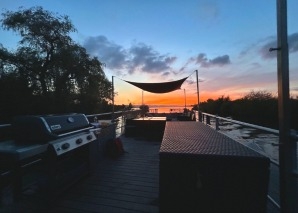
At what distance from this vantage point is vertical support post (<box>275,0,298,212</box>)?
1.87m

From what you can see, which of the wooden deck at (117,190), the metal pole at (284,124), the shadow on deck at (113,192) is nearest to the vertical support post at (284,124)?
the metal pole at (284,124)

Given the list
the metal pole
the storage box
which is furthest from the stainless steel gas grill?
the metal pole

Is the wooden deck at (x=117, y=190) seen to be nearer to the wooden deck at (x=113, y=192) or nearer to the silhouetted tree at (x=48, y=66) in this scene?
→ the wooden deck at (x=113, y=192)

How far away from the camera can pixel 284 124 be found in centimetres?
187

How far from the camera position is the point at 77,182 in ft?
11.2

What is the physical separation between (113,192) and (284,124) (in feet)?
7.01

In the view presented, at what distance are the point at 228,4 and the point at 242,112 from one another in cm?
1699

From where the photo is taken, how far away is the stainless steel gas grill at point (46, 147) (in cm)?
246

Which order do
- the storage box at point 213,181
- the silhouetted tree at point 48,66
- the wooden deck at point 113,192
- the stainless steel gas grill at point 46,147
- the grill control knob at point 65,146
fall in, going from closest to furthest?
the storage box at point 213,181 → the stainless steel gas grill at point 46,147 → the wooden deck at point 113,192 → the grill control knob at point 65,146 → the silhouetted tree at point 48,66

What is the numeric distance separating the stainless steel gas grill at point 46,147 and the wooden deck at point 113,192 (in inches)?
5.7

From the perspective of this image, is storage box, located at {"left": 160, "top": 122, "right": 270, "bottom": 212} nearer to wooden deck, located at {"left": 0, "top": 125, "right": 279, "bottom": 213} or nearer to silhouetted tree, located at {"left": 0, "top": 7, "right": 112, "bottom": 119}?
wooden deck, located at {"left": 0, "top": 125, "right": 279, "bottom": 213}

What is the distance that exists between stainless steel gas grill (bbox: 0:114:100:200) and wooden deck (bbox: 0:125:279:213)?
5.7 inches

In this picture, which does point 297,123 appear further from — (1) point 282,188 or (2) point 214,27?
(1) point 282,188

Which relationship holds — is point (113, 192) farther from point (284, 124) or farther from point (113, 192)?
point (284, 124)
